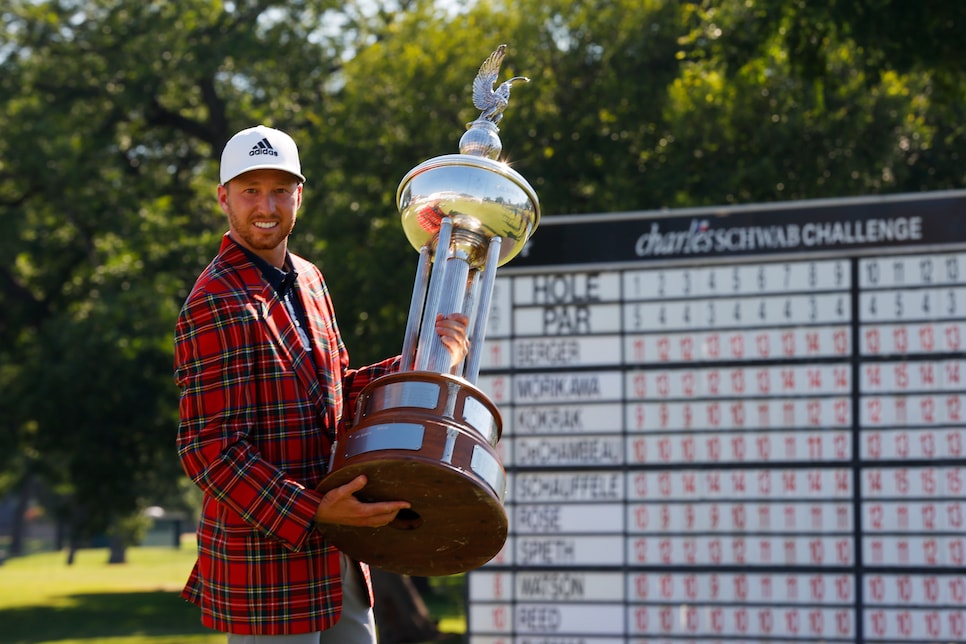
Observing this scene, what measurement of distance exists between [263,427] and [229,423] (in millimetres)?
119

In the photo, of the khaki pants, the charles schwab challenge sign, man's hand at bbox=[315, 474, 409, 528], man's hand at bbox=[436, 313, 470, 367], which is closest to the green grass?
the charles schwab challenge sign

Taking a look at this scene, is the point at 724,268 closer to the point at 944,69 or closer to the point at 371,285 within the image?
the point at 944,69

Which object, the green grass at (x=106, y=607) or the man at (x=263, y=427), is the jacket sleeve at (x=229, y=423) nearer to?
the man at (x=263, y=427)

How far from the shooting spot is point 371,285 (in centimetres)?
1405

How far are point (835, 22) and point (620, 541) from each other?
367 centimetres

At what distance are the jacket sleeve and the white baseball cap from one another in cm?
34

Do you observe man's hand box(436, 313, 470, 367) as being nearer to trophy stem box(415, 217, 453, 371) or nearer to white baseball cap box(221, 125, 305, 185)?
trophy stem box(415, 217, 453, 371)

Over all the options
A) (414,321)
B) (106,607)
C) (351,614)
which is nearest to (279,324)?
(414,321)

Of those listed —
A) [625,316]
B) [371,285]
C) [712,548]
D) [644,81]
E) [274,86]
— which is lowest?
[712,548]

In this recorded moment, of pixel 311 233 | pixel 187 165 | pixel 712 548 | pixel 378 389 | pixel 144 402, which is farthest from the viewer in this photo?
pixel 187 165

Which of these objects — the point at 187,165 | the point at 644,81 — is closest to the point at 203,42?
the point at 187,165

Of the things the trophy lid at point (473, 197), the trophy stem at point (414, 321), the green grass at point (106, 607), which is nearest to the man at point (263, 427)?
the trophy stem at point (414, 321)

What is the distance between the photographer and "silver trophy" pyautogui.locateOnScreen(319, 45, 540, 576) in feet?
10.5

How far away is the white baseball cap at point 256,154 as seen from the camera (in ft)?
11.5
